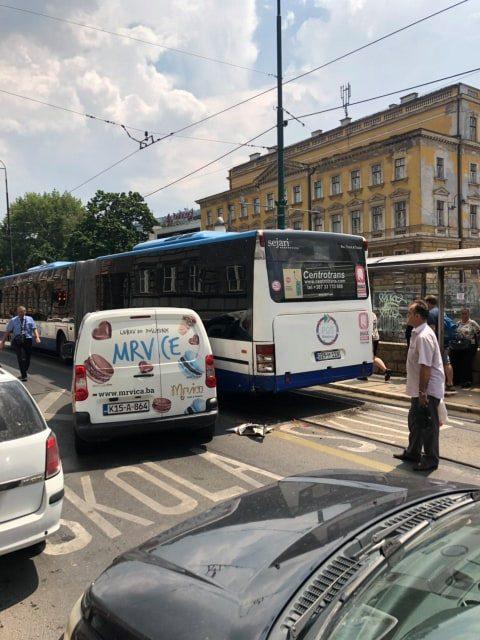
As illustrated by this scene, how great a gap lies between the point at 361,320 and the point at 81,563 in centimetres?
675

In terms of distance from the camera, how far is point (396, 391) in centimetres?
1029

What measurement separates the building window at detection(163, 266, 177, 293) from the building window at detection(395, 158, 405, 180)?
44486mm

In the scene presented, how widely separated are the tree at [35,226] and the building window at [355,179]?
36.1 m

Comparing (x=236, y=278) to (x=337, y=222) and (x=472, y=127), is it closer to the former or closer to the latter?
(x=337, y=222)

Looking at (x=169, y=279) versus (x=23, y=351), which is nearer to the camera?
(x=169, y=279)

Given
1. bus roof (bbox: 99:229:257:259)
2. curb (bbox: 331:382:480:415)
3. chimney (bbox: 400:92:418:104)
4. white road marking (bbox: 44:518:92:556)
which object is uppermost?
chimney (bbox: 400:92:418:104)

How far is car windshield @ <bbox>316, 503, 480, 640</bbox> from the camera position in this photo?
1591 millimetres

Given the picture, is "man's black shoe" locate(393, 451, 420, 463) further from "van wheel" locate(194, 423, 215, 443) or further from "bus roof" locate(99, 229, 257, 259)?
"bus roof" locate(99, 229, 257, 259)

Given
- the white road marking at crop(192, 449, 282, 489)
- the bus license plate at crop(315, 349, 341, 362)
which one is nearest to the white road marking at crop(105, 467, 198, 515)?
the white road marking at crop(192, 449, 282, 489)

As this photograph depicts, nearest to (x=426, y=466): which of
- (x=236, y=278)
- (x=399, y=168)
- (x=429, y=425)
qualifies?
(x=429, y=425)

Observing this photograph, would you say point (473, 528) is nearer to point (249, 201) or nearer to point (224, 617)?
point (224, 617)

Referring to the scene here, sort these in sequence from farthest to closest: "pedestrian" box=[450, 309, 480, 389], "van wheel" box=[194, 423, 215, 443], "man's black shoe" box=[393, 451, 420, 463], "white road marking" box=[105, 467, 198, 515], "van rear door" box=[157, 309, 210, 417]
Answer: "pedestrian" box=[450, 309, 480, 389] < "van wheel" box=[194, 423, 215, 443] < "van rear door" box=[157, 309, 210, 417] < "man's black shoe" box=[393, 451, 420, 463] < "white road marking" box=[105, 467, 198, 515]

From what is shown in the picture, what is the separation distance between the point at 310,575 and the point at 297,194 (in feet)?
Answer: 206

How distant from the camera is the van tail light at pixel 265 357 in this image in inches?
330
